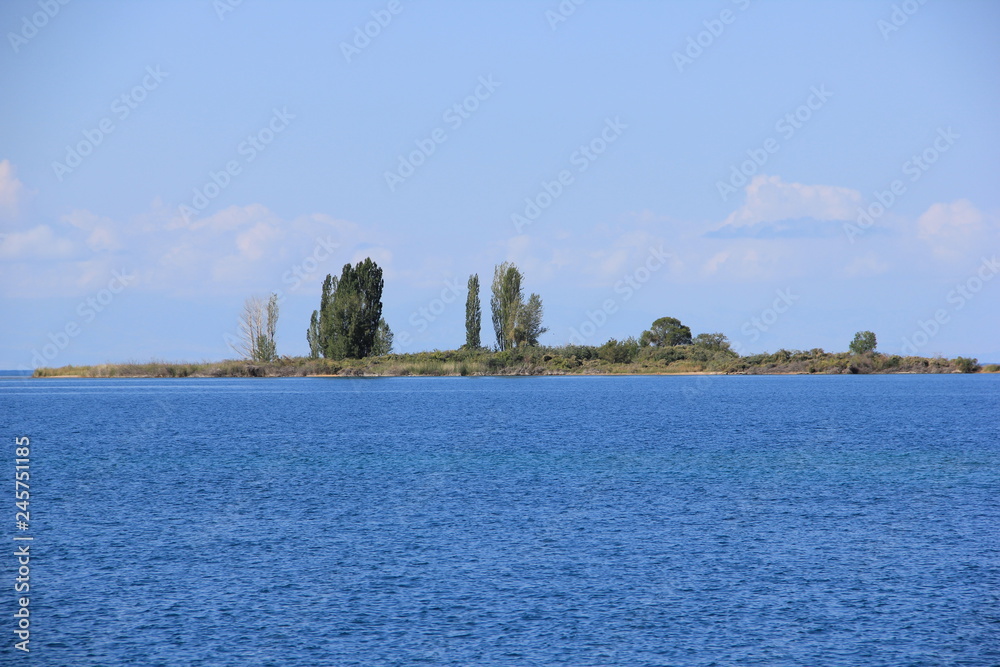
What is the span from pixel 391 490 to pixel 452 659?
47.4ft

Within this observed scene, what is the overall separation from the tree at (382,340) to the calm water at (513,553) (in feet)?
233

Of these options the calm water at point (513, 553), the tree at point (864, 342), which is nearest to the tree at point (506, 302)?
the tree at point (864, 342)

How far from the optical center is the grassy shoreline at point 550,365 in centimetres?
11044

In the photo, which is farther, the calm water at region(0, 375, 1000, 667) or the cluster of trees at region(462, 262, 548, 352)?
the cluster of trees at region(462, 262, 548, 352)

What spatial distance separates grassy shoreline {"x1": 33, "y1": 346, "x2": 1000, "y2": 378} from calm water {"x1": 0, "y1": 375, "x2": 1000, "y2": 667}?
70.0 metres

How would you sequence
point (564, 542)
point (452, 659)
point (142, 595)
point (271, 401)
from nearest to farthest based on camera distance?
1. point (452, 659)
2. point (142, 595)
3. point (564, 542)
4. point (271, 401)

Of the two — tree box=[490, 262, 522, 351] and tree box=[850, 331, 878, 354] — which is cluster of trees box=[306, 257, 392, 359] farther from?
tree box=[850, 331, 878, 354]

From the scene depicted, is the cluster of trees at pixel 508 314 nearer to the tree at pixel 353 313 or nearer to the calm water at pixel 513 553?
the tree at pixel 353 313

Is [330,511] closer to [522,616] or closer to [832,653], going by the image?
[522,616]

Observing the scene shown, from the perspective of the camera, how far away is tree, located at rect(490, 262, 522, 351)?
368 ft

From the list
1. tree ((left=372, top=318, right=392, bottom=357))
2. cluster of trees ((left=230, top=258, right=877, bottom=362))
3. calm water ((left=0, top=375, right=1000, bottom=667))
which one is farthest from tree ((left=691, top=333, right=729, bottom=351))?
calm water ((left=0, top=375, right=1000, bottom=667))

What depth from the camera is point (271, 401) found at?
76000 mm

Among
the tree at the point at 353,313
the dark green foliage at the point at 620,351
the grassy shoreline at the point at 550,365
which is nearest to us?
the tree at the point at 353,313

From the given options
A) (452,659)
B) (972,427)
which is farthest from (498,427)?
(452,659)
